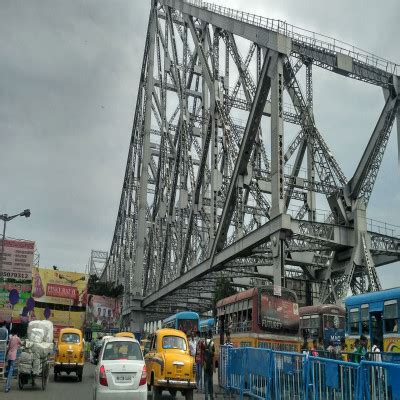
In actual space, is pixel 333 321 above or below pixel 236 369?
above

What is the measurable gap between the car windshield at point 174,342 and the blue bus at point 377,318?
6170 millimetres

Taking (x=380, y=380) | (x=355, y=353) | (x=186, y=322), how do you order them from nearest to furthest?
(x=380, y=380) < (x=355, y=353) < (x=186, y=322)

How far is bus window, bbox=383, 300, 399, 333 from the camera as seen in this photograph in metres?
16.7

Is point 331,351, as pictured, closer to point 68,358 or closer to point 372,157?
point 68,358

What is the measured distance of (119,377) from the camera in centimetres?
1324

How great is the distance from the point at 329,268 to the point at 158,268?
1276 inches

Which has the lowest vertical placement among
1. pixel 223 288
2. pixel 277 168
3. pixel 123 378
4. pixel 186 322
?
pixel 123 378

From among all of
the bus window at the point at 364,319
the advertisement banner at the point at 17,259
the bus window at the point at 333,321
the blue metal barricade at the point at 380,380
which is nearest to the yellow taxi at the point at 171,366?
the bus window at the point at 364,319

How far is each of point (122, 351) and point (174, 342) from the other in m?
2.94

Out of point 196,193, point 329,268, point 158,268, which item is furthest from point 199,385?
point 158,268

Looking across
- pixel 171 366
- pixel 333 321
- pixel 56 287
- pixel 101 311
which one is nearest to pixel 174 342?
pixel 171 366

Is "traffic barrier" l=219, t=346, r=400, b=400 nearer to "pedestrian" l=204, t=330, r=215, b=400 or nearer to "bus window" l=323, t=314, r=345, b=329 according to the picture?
"pedestrian" l=204, t=330, r=215, b=400

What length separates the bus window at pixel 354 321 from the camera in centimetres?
1942

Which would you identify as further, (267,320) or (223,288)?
(223,288)
